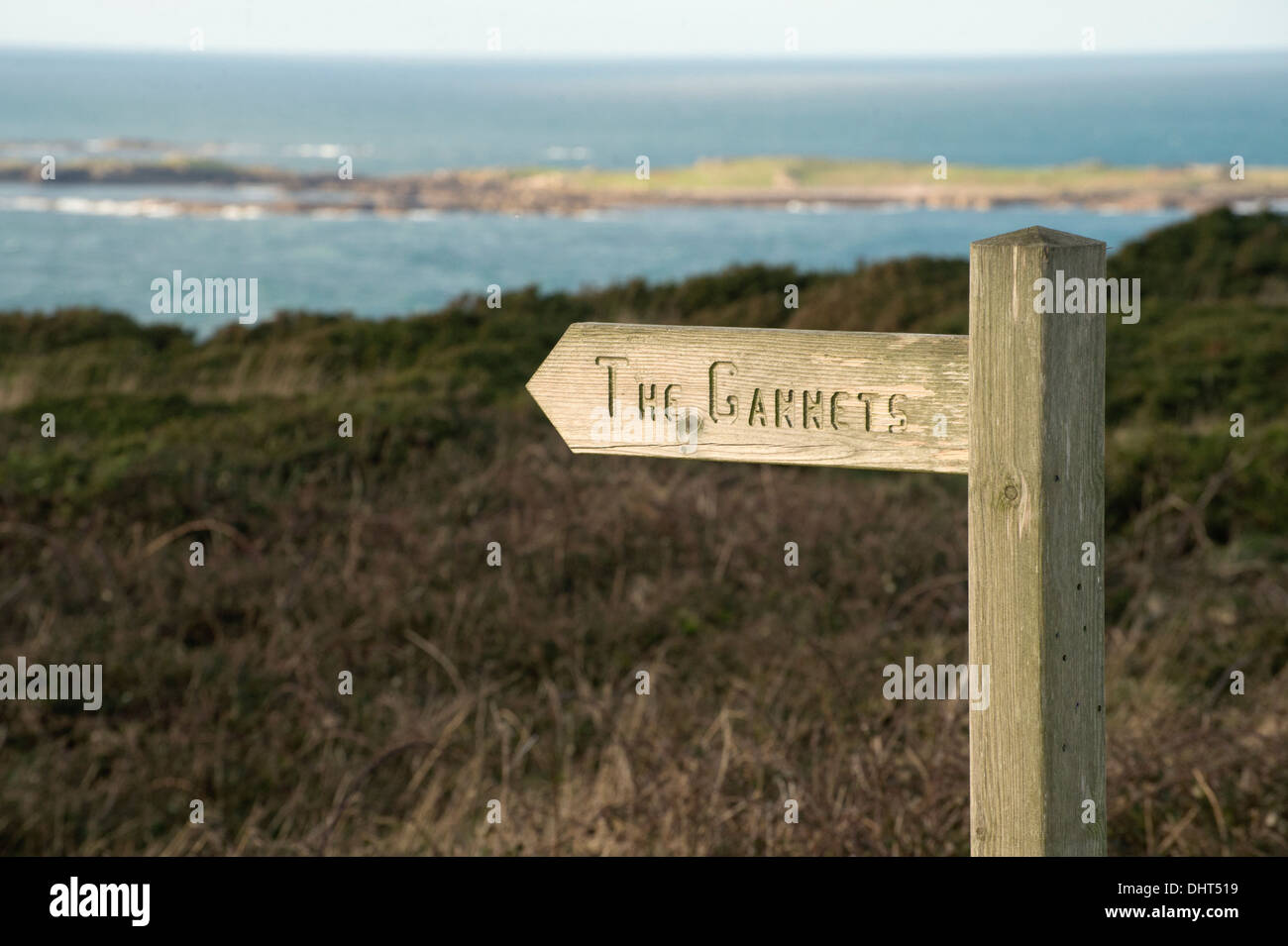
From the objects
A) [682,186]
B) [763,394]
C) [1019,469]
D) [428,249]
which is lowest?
[1019,469]

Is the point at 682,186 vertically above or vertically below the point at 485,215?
above

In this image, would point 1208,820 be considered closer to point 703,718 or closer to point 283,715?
point 703,718

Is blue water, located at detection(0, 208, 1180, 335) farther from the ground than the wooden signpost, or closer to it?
farther from the ground

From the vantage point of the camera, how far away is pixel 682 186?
99750mm

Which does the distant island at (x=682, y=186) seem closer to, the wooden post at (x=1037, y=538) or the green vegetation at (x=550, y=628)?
the green vegetation at (x=550, y=628)

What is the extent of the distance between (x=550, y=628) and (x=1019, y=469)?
398 centimetres

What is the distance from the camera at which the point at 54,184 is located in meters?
98.9

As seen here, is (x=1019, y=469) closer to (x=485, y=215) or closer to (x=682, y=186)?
(x=485, y=215)

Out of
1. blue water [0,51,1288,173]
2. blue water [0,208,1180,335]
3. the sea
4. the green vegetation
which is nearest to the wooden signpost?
the green vegetation

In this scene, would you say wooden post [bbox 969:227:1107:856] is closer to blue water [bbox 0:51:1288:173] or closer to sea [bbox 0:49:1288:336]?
sea [bbox 0:49:1288:336]

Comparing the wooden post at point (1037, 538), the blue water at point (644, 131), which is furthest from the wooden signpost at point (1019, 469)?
the blue water at point (644, 131)

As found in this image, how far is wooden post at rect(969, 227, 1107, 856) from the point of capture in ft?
6.26

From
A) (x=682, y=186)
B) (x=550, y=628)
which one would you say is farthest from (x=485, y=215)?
(x=550, y=628)

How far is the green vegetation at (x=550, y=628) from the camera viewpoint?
12.4 ft
